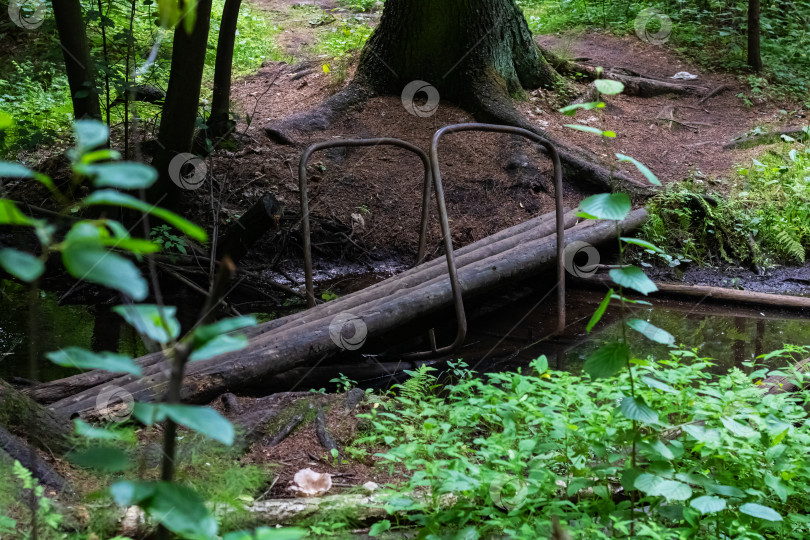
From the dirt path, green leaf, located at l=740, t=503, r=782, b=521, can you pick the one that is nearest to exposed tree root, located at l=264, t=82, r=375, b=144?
the dirt path

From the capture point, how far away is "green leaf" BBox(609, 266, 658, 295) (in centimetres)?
183

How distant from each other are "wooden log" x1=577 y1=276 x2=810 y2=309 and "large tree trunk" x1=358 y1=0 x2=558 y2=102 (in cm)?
336

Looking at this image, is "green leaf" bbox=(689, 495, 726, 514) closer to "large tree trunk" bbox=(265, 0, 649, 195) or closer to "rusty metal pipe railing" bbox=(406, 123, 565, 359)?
"rusty metal pipe railing" bbox=(406, 123, 565, 359)

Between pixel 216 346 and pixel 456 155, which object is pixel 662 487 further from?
pixel 456 155

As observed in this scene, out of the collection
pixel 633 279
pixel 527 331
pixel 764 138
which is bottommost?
pixel 527 331

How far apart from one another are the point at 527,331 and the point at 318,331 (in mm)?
1887

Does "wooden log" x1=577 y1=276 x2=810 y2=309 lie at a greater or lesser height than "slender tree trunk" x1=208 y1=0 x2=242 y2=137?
lesser

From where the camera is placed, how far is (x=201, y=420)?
78 cm

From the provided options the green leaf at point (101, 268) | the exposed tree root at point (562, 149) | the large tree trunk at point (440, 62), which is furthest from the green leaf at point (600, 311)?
the large tree trunk at point (440, 62)

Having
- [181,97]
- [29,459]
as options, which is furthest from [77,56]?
[29,459]

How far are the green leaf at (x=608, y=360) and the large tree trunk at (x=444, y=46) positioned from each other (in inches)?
248

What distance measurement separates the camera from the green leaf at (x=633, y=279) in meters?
1.83

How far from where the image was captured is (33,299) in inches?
41.2

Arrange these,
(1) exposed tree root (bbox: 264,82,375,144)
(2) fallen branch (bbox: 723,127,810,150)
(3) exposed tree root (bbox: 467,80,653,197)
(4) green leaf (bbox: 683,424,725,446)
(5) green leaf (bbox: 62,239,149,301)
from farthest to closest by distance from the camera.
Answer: (2) fallen branch (bbox: 723,127,810,150) < (1) exposed tree root (bbox: 264,82,375,144) < (3) exposed tree root (bbox: 467,80,653,197) < (4) green leaf (bbox: 683,424,725,446) < (5) green leaf (bbox: 62,239,149,301)
